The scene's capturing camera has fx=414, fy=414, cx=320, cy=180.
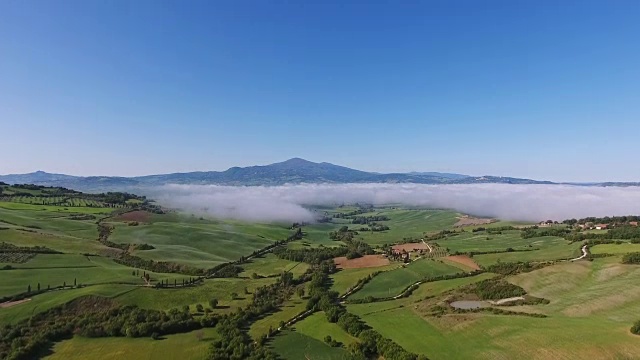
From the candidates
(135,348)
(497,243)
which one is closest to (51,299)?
(135,348)

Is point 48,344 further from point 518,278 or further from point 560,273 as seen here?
point 560,273

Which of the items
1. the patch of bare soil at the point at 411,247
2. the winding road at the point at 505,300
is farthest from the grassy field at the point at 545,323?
the patch of bare soil at the point at 411,247

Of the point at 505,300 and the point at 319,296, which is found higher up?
the point at 505,300

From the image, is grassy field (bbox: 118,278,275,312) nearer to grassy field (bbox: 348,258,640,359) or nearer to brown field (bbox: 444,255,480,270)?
grassy field (bbox: 348,258,640,359)

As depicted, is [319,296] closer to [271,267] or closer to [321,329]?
[321,329]

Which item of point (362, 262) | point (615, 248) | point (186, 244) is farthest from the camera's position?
point (186, 244)

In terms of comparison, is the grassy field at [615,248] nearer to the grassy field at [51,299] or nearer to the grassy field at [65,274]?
the grassy field at [65,274]

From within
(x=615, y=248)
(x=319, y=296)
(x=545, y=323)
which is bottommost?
(x=319, y=296)

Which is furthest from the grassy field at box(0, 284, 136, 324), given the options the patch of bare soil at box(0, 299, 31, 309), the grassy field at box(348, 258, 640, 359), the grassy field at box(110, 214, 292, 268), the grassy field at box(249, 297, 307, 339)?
the grassy field at box(348, 258, 640, 359)
